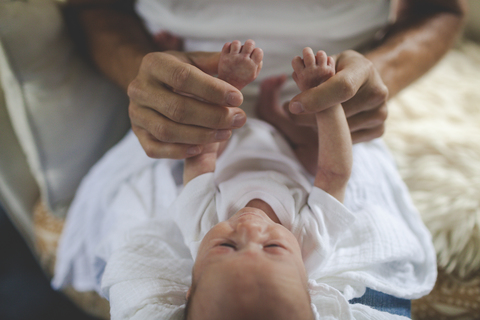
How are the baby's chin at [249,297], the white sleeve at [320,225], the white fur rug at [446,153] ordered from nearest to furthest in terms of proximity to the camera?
1. the baby's chin at [249,297]
2. the white sleeve at [320,225]
3. the white fur rug at [446,153]

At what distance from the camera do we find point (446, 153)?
79cm

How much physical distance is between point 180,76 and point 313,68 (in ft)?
0.70

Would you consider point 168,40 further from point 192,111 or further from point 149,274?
point 149,274

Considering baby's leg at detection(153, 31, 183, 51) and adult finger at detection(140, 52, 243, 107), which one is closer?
adult finger at detection(140, 52, 243, 107)

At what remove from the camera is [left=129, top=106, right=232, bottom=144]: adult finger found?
0.53 metres

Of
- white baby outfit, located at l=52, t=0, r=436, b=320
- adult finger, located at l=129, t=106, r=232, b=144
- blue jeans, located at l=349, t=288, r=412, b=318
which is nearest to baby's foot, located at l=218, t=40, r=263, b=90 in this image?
adult finger, located at l=129, t=106, r=232, b=144

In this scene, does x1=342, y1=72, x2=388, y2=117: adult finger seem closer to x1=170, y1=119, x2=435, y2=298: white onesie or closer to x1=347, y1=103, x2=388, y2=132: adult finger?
x1=347, y1=103, x2=388, y2=132: adult finger

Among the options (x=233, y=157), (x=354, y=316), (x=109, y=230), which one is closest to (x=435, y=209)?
(x=354, y=316)

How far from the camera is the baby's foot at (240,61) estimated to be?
1.64ft

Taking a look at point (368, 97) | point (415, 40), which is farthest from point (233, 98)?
point (415, 40)

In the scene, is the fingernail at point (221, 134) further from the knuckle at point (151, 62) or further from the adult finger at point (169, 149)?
the knuckle at point (151, 62)

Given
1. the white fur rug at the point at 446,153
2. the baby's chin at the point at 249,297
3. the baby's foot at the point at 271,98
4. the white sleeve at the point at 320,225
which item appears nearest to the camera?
the baby's chin at the point at 249,297

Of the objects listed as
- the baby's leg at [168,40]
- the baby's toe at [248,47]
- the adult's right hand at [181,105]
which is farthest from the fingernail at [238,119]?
the baby's leg at [168,40]

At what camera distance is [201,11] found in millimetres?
779
